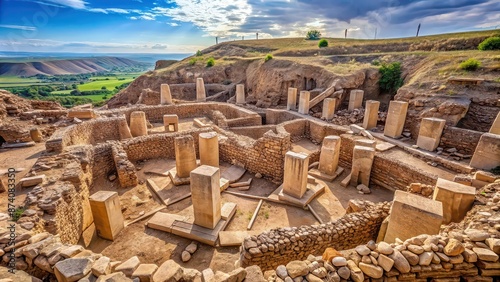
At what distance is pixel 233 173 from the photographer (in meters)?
9.96

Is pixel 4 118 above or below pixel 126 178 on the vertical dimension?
above

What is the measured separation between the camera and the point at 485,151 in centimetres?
895

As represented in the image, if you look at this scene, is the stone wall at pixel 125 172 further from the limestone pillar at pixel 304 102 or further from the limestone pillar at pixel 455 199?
the limestone pillar at pixel 304 102

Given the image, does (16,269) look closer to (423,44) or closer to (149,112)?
(149,112)

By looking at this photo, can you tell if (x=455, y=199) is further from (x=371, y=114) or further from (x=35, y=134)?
(x=35, y=134)

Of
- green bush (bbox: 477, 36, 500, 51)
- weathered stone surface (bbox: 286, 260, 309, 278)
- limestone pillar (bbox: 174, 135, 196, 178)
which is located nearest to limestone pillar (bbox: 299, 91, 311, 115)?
limestone pillar (bbox: 174, 135, 196, 178)

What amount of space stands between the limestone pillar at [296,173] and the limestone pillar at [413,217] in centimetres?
313

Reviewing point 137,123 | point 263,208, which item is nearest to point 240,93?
point 137,123

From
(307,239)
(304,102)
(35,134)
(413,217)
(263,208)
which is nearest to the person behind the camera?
(413,217)

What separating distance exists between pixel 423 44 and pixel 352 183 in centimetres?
2799

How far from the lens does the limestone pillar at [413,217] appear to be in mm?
4543

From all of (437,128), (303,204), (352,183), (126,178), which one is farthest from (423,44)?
(126,178)

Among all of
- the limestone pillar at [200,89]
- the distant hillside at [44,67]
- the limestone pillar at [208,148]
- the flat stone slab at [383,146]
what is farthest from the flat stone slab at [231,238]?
the distant hillside at [44,67]

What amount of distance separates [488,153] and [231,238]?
429 inches
